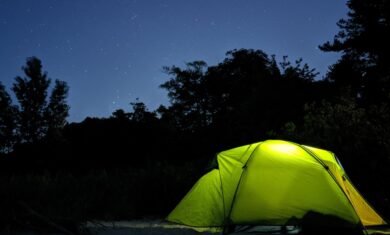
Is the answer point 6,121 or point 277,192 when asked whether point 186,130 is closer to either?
point 6,121

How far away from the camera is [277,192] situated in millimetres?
6602

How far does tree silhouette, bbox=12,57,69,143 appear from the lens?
31719 mm

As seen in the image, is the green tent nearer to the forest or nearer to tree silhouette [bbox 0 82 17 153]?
the forest

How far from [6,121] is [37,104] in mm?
3103

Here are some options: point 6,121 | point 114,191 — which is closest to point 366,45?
point 114,191

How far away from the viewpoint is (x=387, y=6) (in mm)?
26234

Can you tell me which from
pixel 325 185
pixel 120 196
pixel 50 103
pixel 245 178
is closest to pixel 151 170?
pixel 120 196

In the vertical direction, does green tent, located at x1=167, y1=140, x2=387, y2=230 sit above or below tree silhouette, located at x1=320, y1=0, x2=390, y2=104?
below

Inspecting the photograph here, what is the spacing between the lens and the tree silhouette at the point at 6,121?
29.8 m

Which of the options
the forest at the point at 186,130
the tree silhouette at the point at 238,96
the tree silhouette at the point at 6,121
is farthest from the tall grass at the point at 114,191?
the tree silhouette at the point at 6,121

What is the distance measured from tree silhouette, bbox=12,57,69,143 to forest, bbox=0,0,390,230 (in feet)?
0.28

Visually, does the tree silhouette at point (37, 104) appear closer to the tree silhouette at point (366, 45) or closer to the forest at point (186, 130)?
the forest at point (186, 130)

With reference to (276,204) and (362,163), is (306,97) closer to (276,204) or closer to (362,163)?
(362,163)

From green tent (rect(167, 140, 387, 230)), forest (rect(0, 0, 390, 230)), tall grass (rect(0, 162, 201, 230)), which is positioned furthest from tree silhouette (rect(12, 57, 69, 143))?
green tent (rect(167, 140, 387, 230))
